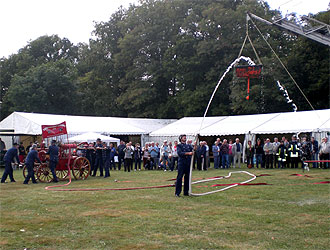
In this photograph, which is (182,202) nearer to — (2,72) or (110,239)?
(110,239)

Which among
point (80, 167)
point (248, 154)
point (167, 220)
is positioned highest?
point (248, 154)

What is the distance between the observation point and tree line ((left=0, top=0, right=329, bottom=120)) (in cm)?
3128

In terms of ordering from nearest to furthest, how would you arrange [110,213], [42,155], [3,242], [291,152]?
[3,242]
[110,213]
[42,155]
[291,152]

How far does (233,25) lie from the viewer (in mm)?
31984

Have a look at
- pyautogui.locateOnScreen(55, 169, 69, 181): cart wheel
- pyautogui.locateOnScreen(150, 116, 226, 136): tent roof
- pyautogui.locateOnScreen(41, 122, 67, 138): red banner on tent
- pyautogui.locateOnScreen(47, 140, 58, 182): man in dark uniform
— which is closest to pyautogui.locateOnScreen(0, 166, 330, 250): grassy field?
pyautogui.locateOnScreen(47, 140, 58, 182): man in dark uniform

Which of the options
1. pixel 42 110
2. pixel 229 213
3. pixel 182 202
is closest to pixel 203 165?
pixel 182 202

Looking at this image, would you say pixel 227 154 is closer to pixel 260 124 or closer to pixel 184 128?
pixel 260 124

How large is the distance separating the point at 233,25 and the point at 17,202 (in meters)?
26.2

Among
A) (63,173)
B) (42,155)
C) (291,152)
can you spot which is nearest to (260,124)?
(291,152)

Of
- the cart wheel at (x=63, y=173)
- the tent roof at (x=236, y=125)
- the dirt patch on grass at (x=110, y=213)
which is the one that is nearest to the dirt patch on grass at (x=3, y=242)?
the dirt patch on grass at (x=110, y=213)

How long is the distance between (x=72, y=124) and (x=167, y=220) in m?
20.7

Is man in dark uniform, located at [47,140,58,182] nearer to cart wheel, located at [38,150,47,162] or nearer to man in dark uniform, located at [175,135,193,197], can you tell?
cart wheel, located at [38,150,47,162]

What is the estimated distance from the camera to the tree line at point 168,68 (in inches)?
1232

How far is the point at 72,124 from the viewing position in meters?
26.8
